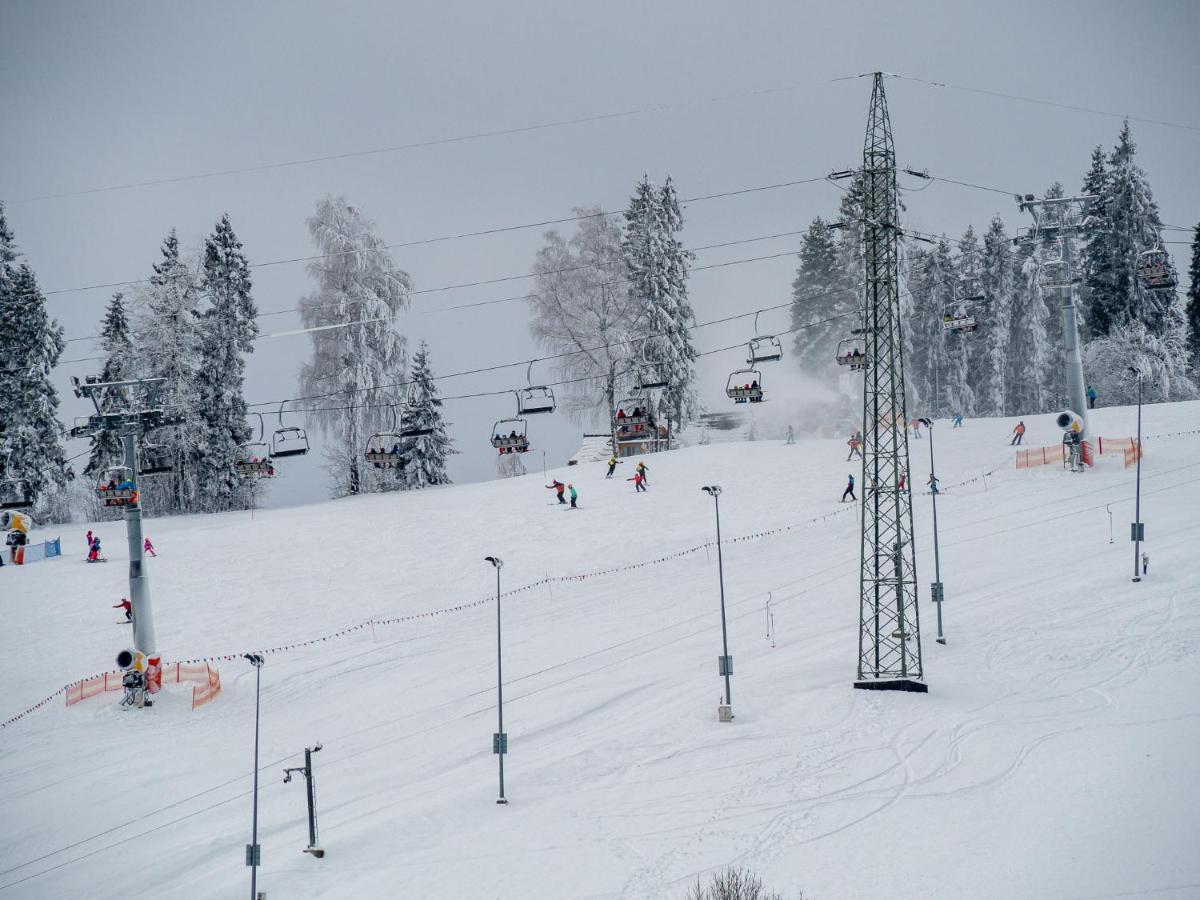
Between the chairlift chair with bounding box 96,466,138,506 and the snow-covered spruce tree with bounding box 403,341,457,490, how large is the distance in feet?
65.1

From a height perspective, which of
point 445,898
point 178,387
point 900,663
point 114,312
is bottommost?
point 445,898

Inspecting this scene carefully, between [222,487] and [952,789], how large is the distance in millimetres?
50658

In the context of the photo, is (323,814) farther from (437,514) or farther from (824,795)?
(437,514)

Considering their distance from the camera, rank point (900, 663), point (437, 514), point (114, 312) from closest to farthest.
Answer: point (900, 663)
point (437, 514)
point (114, 312)

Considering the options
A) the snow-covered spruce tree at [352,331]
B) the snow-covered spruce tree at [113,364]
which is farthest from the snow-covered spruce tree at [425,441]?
the snow-covered spruce tree at [113,364]

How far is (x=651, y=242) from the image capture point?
63781 mm

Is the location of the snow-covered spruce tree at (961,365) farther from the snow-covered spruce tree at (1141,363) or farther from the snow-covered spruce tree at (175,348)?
the snow-covered spruce tree at (175,348)

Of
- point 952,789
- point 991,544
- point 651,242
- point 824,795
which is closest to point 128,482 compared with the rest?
point 824,795

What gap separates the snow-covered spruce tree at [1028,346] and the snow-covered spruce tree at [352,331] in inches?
1884

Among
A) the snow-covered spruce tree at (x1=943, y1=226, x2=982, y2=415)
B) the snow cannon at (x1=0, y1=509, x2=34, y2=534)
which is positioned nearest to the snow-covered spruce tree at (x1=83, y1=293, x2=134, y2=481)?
the snow cannon at (x1=0, y1=509, x2=34, y2=534)

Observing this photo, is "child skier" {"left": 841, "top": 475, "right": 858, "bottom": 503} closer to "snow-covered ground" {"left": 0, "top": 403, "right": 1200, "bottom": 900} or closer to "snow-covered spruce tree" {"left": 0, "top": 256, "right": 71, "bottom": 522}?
"snow-covered ground" {"left": 0, "top": 403, "right": 1200, "bottom": 900}

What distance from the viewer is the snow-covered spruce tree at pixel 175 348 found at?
58656 mm

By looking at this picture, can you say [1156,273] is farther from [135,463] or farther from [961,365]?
[135,463]

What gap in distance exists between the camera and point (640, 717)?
86.1ft
